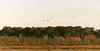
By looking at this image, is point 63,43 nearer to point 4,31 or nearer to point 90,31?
point 90,31

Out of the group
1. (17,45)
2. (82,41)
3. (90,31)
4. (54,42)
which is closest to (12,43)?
(17,45)

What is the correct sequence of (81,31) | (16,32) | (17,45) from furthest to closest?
(16,32) < (81,31) < (17,45)

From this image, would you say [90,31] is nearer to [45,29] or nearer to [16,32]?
[45,29]

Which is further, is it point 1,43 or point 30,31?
point 30,31

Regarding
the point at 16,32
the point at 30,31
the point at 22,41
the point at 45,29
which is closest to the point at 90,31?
the point at 45,29

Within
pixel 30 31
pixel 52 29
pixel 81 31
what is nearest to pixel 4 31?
pixel 30 31

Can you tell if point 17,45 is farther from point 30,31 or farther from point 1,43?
point 30,31

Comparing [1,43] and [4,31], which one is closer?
[1,43]

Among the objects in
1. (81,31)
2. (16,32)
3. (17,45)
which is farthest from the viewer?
(16,32)
